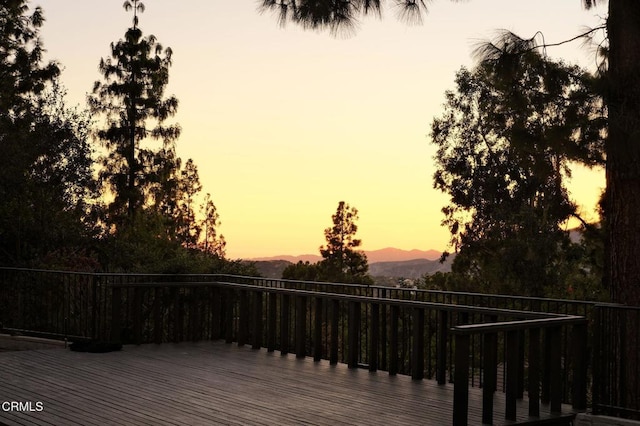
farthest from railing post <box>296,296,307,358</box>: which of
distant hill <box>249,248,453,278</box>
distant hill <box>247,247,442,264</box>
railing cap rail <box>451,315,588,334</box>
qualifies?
distant hill <box>249,248,453,278</box>

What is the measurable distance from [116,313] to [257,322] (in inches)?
78.6

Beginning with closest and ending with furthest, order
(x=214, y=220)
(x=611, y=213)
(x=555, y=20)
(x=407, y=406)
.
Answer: (x=407, y=406)
(x=611, y=213)
(x=555, y=20)
(x=214, y=220)

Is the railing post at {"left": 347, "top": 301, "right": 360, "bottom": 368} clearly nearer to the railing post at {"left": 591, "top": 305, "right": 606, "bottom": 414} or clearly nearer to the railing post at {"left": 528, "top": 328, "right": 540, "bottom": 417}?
the railing post at {"left": 528, "top": 328, "right": 540, "bottom": 417}

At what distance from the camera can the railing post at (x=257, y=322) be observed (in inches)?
464

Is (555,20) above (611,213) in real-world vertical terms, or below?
above

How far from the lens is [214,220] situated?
161 feet

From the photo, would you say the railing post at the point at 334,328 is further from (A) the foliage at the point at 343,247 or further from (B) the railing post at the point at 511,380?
(A) the foliage at the point at 343,247

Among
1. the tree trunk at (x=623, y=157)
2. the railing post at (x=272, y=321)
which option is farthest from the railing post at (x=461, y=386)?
the railing post at (x=272, y=321)

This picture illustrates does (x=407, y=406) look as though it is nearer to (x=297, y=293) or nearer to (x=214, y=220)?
(x=297, y=293)

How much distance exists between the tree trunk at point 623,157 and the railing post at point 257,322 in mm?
4767

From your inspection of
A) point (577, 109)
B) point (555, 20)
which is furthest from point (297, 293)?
point (555, 20)

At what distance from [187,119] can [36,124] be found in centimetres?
1147

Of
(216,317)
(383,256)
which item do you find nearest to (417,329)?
(216,317)

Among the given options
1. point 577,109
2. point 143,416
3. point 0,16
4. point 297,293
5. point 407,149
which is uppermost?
point 0,16
